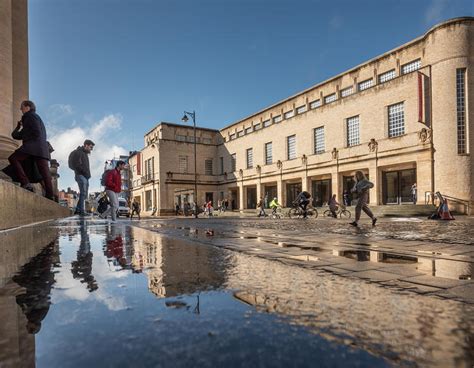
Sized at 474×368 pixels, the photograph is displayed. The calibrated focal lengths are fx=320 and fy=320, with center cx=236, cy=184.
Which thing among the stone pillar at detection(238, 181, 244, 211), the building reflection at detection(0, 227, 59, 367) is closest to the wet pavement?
the building reflection at detection(0, 227, 59, 367)

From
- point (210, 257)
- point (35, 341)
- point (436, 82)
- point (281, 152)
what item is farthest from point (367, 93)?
point (35, 341)

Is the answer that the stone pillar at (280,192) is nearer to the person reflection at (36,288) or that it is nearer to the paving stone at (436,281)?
the person reflection at (36,288)

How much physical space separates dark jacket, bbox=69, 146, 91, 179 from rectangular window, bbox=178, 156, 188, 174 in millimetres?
39991

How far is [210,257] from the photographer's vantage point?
2979 millimetres

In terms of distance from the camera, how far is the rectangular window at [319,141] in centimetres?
3356

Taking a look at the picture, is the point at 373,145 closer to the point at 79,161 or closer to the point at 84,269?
the point at 79,161

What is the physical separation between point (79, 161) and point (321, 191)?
97.8 ft

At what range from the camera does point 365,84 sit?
31.3 m

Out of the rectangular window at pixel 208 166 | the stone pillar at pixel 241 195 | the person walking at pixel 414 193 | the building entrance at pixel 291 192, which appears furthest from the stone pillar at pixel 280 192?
the rectangular window at pixel 208 166

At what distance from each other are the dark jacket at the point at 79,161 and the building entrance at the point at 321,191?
28802mm

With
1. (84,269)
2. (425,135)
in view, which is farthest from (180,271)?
(425,135)

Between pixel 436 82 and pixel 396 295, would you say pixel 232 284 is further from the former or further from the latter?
pixel 436 82

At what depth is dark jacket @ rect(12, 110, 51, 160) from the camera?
645 cm

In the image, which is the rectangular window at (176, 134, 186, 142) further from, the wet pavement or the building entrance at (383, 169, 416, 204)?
the wet pavement
